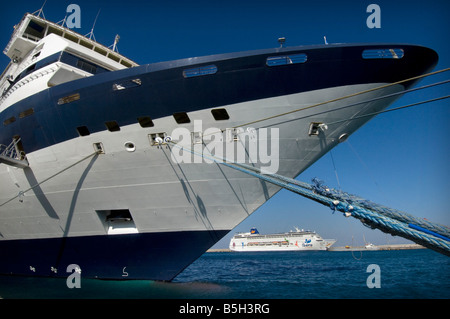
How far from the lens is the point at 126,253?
29.2 ft

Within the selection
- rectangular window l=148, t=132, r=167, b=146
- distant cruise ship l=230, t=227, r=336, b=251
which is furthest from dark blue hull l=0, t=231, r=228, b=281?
distant cruise ship l=230, t=227, r=336, b=251

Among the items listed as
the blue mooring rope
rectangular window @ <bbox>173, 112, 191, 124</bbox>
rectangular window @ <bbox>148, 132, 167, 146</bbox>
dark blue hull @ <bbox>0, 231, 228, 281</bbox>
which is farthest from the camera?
dark blue hull @ <bbox>0, 231, 228, 281</bbox>

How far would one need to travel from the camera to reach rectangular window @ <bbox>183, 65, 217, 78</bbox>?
700 centimetres

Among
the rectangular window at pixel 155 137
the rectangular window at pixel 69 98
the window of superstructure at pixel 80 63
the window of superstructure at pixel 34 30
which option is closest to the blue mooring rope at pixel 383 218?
the rectangular window at pixel 155 137

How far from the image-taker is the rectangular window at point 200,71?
700cm

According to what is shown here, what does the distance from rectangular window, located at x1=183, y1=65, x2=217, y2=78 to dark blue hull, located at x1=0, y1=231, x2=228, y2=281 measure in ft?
15.7

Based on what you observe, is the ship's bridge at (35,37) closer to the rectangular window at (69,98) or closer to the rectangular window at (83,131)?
the rectangular window at (69,98)

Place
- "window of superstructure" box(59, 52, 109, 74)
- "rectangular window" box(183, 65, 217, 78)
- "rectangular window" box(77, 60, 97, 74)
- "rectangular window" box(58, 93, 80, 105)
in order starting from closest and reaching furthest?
"rectangular window" box(183, 65, 217, 78) < "rectangular window" box(58, 93, 80, 105) < "window of superstructure" box(59, 52, 109, 74) < "rectangular window" box(77, 60, 97, 74)

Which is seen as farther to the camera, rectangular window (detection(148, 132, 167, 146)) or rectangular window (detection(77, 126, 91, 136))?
rectangular window (detection(77, 126, 91, 136))

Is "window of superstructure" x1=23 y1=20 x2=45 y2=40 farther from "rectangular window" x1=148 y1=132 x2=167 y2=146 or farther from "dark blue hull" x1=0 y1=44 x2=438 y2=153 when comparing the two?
"rectangular window" x1=148 y1=132 x2=167 y2=146

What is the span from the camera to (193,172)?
7680 mm

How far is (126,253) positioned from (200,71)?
6592mm

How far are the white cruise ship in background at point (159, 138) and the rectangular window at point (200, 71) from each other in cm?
3
